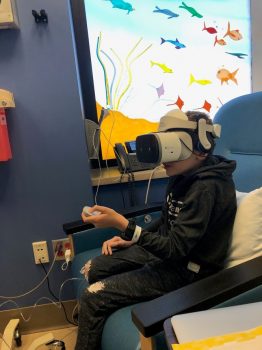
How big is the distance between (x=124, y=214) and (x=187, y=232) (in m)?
0.53

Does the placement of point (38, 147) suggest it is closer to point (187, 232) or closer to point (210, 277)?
point (187, 232)

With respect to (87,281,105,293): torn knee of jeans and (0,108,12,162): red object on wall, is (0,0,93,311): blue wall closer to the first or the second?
(0,108,12,162): red object on wall

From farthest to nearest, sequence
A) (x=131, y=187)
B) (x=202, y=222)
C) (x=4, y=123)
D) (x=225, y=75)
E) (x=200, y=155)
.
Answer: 1. (x=225, y=75)
2. (x=131, y=187)
3. (x=4, y=123)
4. (x=200, y=155)
5. (x=202, y=222)

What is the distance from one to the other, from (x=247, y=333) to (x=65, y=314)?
51.4 inches

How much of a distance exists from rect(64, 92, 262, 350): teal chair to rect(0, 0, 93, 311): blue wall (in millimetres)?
252

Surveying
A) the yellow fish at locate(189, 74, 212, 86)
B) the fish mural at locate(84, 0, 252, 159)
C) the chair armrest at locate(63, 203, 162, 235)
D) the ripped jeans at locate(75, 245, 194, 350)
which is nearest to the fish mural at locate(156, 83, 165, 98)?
the fish mural at locate(84, 0, 252, 159)

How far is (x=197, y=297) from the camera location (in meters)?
0.72

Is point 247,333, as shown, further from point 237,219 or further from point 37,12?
point 37,12

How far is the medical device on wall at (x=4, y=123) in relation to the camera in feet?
4.33

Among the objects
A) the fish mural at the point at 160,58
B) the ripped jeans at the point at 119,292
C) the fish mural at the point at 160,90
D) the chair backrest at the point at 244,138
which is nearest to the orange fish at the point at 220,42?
the fish mural at the point at 160,58

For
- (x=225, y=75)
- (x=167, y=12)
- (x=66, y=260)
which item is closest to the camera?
(x=66, y=260)

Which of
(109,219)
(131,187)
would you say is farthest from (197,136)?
(131,187)

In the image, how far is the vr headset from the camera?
0.95 m

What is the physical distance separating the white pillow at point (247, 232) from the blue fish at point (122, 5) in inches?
50.2
